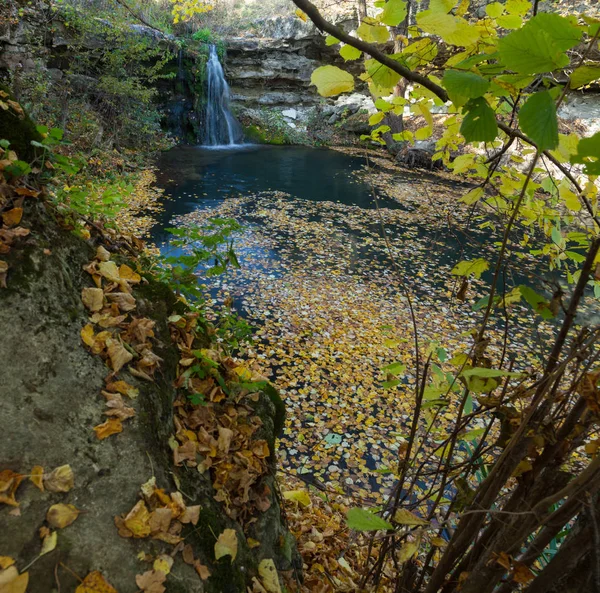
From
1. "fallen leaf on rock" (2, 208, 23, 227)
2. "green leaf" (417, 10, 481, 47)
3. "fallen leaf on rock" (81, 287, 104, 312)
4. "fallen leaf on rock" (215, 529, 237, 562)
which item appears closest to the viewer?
"green leaf" (417, 10, 481, 47)

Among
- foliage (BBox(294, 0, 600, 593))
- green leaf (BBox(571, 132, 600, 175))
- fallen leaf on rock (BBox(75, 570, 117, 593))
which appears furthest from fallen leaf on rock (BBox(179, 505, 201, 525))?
green leaf (BBox(571, 132, 600, 175))

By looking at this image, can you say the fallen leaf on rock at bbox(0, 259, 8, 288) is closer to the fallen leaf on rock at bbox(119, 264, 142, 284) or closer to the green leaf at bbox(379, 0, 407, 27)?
the fallen leaf on rock at bbox(119, 264, 142, 284)

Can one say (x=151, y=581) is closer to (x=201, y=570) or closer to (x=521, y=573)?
(x=201, y=570)

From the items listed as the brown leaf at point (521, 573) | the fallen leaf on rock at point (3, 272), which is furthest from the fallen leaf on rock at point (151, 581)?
the fallen leaf on rock at point (3, 272)

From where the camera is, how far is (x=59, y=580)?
1189mm

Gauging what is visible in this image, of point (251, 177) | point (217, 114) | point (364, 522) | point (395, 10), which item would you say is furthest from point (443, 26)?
point (217, 114)

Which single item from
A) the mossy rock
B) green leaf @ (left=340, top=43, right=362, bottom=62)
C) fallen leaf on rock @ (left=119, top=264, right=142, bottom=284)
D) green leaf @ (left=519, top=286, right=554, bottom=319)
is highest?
green leaf @ (left=340, top=43, right=362, bottom=62)

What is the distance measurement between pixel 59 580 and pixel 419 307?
6345 millimetres

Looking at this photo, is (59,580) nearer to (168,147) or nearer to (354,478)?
(354,478)

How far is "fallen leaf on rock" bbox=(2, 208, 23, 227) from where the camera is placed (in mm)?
1701

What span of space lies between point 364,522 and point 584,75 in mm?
1135

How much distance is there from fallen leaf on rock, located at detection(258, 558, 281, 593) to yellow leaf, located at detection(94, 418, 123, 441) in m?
0.93

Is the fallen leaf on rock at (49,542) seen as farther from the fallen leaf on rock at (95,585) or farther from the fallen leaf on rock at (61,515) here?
the fallen leaf on rock at (95,585)

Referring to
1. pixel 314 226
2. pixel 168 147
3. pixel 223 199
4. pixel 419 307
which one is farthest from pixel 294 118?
pixel 419 307
